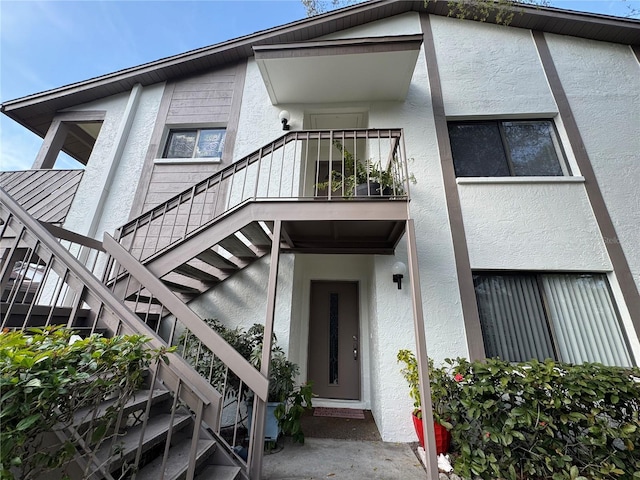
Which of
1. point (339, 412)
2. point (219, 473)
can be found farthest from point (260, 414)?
point (339, 412)

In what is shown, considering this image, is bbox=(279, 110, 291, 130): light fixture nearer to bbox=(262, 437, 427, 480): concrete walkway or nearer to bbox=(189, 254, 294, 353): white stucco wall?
bbox=(189, 254, 294, 353): white stucco wall

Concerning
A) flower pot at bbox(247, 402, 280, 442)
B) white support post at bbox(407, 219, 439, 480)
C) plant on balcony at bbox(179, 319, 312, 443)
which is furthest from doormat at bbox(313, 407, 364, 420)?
white support post at bbox(407, 219, 439, 480)

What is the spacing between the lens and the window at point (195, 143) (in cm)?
521

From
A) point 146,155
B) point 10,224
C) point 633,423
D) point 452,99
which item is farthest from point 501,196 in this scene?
point 146,155

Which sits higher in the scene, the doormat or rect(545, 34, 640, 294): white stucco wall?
rect(545, 34, 640, 294): white stucco wall

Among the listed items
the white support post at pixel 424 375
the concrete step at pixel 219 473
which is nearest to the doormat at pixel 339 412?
the white support post at pixel 424 375

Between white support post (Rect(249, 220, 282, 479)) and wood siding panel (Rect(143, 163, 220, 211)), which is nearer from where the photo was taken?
white support post (Rect(249, 220, 282, 479))

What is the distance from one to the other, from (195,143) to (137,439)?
5.04m

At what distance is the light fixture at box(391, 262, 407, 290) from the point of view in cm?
380

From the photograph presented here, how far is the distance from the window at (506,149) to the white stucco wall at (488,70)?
253 millimetres

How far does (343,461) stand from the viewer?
9.14 feet

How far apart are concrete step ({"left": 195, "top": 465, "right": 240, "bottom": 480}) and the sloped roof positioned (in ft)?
22.1

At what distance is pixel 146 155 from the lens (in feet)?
16.8

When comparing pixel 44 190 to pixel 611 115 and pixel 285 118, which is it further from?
pixel 611 115
